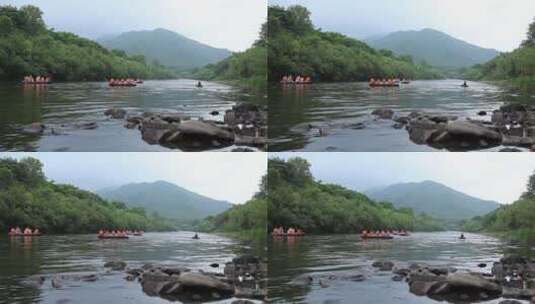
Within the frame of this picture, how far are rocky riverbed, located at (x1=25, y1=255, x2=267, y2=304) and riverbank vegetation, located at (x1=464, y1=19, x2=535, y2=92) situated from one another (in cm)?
228

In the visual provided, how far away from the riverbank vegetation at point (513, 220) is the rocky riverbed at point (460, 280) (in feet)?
0.70

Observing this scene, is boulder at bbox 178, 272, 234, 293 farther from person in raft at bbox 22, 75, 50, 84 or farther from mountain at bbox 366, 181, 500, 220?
person in raft at bbox 22, 75, 50, 84

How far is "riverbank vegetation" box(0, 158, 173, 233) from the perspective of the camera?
6406 millimetres

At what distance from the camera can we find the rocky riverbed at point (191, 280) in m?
6.26

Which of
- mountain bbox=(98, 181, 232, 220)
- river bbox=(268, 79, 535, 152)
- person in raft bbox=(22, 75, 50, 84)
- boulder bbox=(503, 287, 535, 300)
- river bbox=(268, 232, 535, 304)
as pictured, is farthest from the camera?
person in raft bbox=(22, 75, 50, 84)

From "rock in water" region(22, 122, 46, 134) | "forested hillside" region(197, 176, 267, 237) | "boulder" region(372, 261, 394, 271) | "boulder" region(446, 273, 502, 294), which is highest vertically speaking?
"rock in water" region(22, 122, 46, 134)

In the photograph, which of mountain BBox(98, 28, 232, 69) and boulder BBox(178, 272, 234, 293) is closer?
boulder BBox(178, 272, 234, 293)

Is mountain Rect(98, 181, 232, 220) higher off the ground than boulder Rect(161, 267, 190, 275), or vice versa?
mountain Rect(98, 181, 232, 220)

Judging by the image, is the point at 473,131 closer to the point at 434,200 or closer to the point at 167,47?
the point at 434,200

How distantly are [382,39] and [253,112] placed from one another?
1170 millimetres

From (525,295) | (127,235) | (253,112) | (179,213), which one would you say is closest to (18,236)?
(127,235)

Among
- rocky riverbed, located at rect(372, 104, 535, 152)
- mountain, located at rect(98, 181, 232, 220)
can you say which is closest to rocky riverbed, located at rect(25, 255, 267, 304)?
mountain, located at rect(98, 181, 232, 220)

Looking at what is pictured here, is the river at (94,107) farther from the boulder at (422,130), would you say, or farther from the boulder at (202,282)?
the boulder at (422,130)

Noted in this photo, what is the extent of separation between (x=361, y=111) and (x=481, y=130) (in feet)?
3.00
